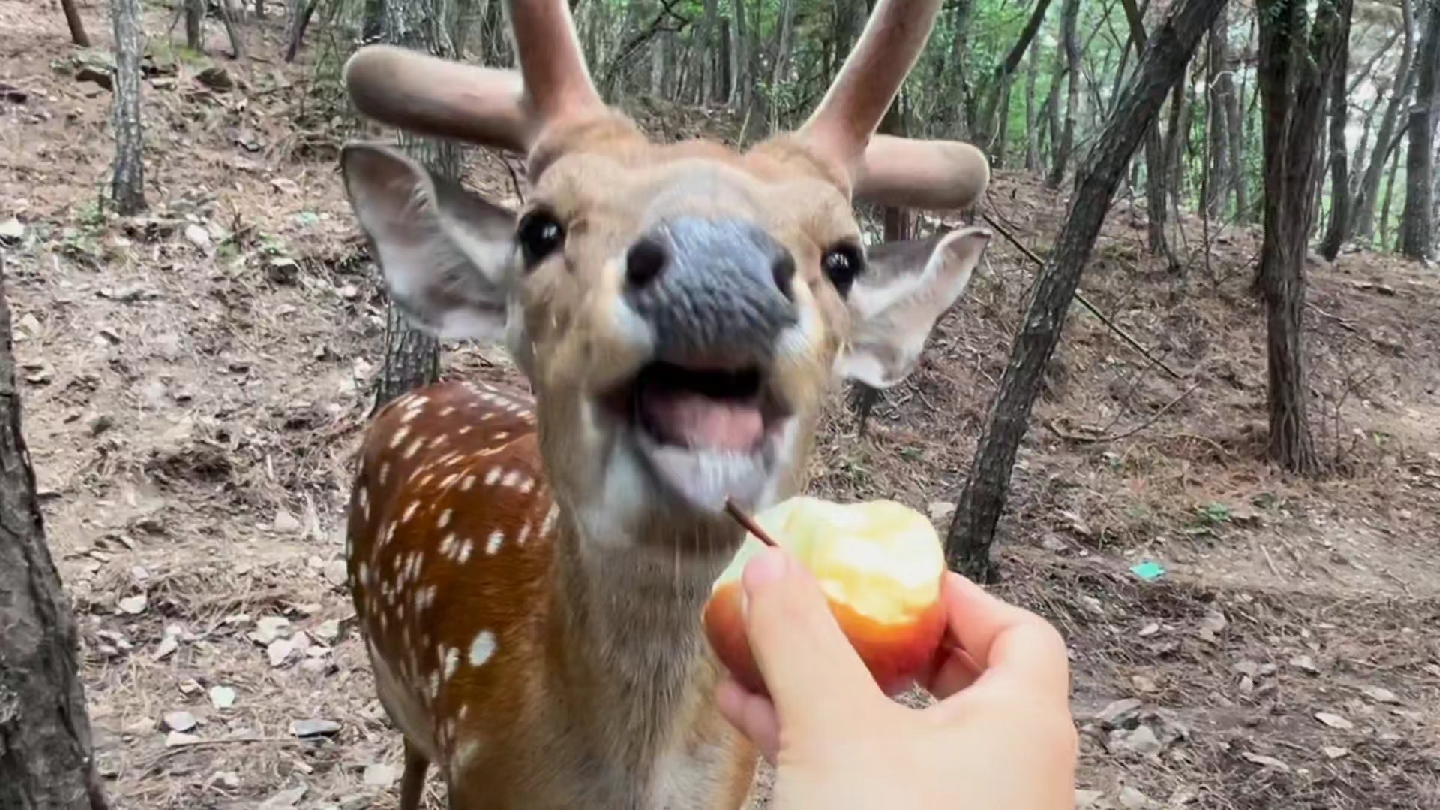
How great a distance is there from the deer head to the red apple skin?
20 centimetres

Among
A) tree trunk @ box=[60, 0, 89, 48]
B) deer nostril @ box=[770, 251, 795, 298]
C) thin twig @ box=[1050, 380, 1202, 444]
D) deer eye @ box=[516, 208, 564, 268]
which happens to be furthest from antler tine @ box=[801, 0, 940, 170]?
tree trunk @ box=[60, 0, 89, 48]

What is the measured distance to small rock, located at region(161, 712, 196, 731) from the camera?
450 cm

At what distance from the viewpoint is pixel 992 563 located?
6160mm

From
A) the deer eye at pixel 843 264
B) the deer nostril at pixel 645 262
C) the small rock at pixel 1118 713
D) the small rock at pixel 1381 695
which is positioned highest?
the deer nostril at pixel 645 262

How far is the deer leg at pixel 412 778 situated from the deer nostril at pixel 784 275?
107 inches

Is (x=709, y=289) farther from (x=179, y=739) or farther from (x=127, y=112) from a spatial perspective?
(x=127, y=112)

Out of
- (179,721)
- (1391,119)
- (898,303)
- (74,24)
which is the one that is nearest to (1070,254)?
(898,303)

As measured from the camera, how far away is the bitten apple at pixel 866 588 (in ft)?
5.29

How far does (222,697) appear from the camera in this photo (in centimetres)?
473

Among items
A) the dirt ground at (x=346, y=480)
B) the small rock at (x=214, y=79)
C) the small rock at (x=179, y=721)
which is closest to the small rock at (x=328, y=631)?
the dirt ground at (x=346, y=480)

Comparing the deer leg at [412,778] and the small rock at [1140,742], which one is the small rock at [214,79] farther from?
the small rock at [1140,742]

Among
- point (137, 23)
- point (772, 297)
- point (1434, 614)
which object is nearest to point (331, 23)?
point (137, 23)

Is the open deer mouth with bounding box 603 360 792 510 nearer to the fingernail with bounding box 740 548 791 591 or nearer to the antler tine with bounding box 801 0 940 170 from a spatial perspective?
the fingernail with bounding box 740 548 791 591

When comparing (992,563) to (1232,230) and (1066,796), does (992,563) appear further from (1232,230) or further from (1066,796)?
(1232,230)
